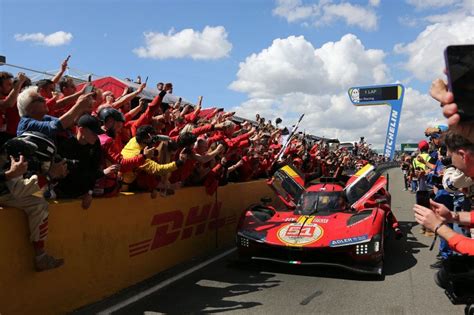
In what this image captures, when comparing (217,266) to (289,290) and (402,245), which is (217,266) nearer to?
(289,290)

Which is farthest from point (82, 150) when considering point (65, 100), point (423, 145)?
point (423, 145)

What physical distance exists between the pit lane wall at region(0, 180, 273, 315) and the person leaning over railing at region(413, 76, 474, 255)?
355 centimetres

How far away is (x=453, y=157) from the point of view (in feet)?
10.2

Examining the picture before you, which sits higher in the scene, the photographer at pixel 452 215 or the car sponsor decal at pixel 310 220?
the photographer at pixel 452 215

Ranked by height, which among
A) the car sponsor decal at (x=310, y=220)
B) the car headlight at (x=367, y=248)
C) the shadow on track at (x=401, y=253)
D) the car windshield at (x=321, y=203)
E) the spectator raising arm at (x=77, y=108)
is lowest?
the shadow on track at (x=401, y=253)

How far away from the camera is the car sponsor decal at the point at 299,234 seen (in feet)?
21.0

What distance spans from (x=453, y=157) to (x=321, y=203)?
486 cm

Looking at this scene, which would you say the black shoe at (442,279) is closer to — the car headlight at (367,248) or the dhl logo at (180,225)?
the car headlight at (367,248)

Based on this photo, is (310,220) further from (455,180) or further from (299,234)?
(455,180)

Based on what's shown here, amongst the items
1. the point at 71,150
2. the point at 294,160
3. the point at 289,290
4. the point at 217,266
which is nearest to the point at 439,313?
the point at 289,290

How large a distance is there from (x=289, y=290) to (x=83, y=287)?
248 centimetres

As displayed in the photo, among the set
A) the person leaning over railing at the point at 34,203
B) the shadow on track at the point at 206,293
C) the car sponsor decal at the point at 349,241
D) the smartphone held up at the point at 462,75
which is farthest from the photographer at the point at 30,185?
the car sponsor decal at the point at 349,241

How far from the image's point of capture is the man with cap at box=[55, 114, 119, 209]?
488 centimetres

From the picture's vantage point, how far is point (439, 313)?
4.92 meters
